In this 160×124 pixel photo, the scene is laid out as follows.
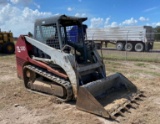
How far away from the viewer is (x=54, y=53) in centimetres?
580

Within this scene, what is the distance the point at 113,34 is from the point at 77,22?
1713cm

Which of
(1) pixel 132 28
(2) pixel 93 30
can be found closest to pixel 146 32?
(1) pixel 132 28

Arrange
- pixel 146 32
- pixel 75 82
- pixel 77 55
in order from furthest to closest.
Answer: pixel 146 32 → pixel 77 55 → pixel 75 82

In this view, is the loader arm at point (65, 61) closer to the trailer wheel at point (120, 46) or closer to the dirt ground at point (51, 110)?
the dirt ground at point (51, 110)

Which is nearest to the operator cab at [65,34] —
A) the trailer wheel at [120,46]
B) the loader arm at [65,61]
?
the loader arm at [65,61]

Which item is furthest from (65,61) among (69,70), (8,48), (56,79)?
(8,48)

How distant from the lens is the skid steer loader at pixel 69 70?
5289 millimetres

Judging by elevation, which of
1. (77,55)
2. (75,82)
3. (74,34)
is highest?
(74,34)

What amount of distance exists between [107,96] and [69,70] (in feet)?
4.14

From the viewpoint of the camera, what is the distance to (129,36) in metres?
21.8

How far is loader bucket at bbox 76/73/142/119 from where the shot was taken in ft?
15.9

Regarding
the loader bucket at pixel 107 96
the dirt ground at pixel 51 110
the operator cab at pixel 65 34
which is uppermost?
the operator cab at pixel 65 34

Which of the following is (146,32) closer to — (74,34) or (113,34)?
(113,34)

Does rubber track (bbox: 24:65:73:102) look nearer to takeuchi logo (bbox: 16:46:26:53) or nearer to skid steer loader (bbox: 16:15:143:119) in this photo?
skid steer loader (bbox: 16:15:143:119)
